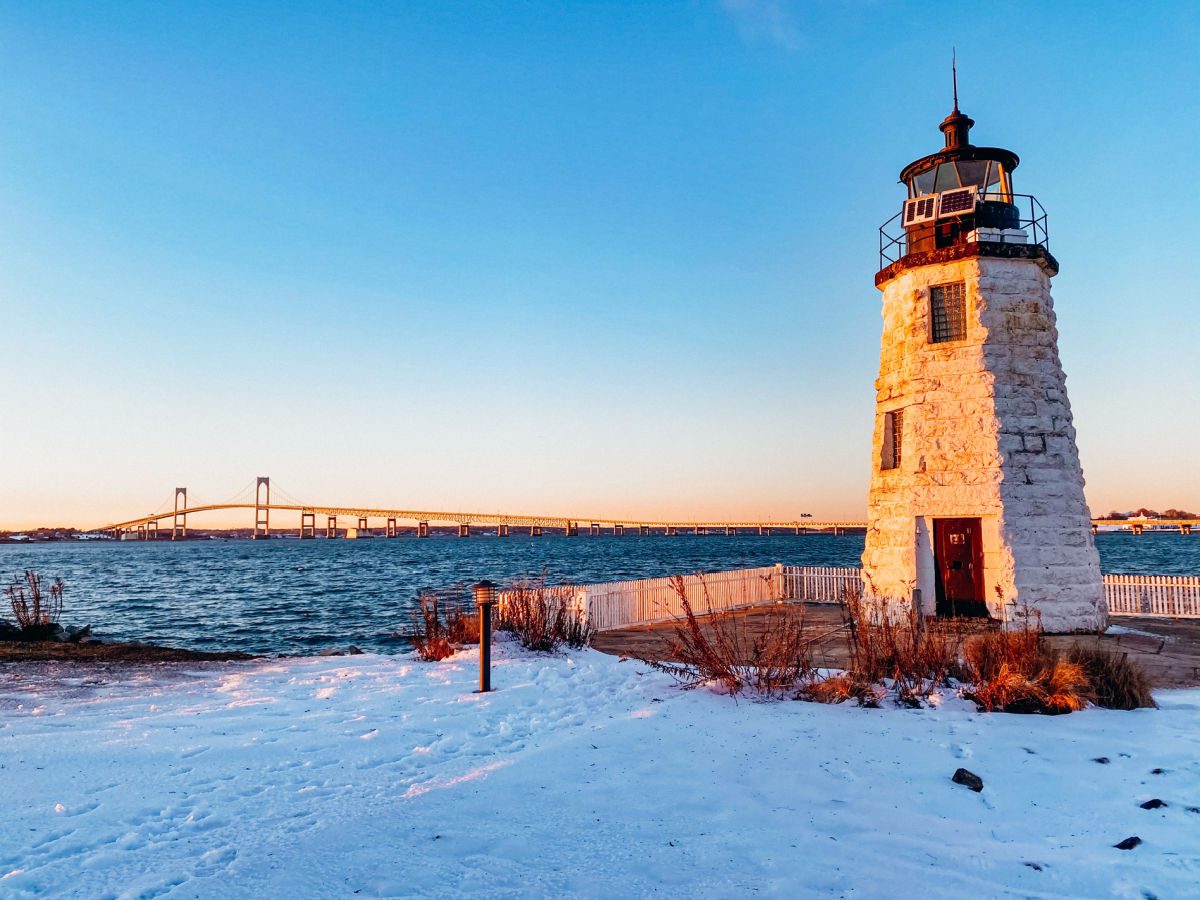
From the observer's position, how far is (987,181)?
15.0 m

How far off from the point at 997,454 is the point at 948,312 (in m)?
3.14

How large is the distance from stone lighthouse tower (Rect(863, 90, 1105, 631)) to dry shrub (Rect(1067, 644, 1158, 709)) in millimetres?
4439

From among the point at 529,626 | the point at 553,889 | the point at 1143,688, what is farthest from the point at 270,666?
the point at 1143,688

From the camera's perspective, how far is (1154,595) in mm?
17938

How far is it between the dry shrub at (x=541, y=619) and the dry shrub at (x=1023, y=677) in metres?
6.18

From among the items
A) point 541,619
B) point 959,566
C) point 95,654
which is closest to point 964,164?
point 959,566

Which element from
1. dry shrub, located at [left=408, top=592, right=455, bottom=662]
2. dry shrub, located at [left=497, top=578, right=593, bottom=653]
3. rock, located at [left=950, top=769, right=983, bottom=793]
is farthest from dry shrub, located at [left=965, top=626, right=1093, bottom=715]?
dry shrub, located at [left=408, top=592, right=455, bottom=662]

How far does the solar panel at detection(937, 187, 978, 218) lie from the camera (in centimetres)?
1480

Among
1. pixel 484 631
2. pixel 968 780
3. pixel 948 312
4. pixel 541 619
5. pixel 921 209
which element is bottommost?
pixel 968 780

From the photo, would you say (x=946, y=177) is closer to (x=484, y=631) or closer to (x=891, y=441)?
(x=891, y=441)

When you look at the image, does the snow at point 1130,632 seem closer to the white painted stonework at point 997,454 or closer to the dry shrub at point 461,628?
the white painted stonework at point 997,454

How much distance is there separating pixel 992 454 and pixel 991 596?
8.96 ft

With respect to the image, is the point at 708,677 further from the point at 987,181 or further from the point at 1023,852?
the point at 987,181

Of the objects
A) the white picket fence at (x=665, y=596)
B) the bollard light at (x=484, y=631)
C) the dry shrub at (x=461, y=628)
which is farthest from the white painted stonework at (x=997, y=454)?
the bollard light at (x=484, y=631)
